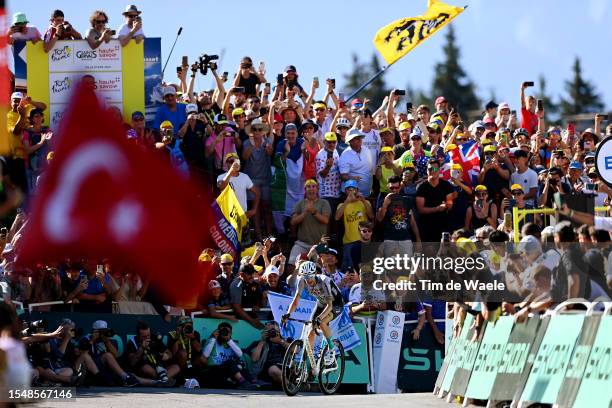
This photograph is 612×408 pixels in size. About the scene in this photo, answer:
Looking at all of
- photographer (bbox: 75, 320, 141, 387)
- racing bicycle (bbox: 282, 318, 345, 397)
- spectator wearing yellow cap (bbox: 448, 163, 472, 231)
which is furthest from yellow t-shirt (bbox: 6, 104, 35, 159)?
spectator wearing yellow cap (bbox: 448, 163, 472, 231)

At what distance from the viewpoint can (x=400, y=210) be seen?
2345 centimetres

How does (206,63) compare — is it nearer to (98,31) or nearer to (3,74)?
(98,31)

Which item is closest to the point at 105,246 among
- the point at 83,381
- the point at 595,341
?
the point at 595,341

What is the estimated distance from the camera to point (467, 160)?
2525cm

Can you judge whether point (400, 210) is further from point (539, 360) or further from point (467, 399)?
point (539, 360)

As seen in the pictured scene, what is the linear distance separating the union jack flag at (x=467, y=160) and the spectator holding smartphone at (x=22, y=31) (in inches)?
295

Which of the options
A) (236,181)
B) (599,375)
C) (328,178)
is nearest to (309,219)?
(328,178)

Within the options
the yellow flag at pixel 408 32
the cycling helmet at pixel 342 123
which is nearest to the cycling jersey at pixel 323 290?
the cycling helmet at pixel 342 123

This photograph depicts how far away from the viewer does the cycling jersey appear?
21.2 meters

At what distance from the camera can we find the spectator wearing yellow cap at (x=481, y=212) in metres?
24.1

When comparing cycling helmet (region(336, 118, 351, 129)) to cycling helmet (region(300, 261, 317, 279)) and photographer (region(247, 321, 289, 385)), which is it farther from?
cycling helmet (region(300, 261, 317, 279))

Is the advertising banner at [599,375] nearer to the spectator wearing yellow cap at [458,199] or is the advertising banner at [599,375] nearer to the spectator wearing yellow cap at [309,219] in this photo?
the spectator wearing yellow cap at [458,199]

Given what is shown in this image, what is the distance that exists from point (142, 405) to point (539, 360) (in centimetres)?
545

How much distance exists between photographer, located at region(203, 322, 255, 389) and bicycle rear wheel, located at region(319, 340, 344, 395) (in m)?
1.60
